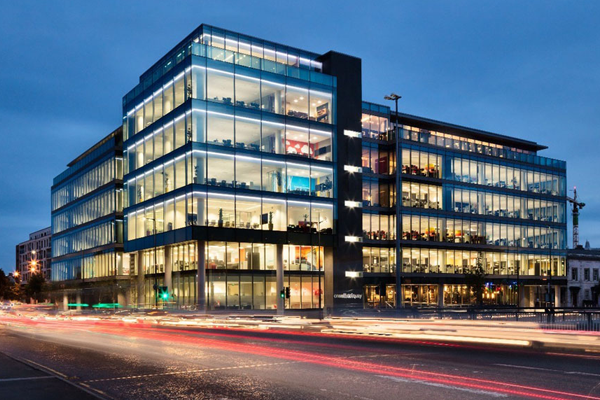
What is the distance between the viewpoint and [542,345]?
2259 cm

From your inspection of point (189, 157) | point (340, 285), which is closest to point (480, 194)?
point (340, 285)

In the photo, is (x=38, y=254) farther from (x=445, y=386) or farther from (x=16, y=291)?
(x=445, y=386)

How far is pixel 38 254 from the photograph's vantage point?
176875mm

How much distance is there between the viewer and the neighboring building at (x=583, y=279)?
94688mm

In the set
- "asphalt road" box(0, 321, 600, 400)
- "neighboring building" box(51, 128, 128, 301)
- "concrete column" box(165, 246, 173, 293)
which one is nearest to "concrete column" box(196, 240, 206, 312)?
"concrete column" box(165, 246, 173, 293)

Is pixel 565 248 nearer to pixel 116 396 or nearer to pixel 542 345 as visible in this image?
pixel 542 345

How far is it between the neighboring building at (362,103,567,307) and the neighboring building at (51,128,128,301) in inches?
1344

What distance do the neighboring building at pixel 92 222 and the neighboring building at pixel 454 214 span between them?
34.1 meters

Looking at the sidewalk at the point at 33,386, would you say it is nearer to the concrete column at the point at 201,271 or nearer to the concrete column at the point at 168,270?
the concrete column at the point at 201,271

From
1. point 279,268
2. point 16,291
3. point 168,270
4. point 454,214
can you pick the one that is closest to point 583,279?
point 454,214

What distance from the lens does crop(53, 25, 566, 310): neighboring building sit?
59250 millimetres

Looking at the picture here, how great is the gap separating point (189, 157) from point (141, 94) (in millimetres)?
16342

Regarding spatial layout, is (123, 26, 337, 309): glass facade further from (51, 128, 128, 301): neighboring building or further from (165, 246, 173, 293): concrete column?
(51, 128, 128, 301): neighboring building

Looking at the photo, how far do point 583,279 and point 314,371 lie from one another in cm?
9399
